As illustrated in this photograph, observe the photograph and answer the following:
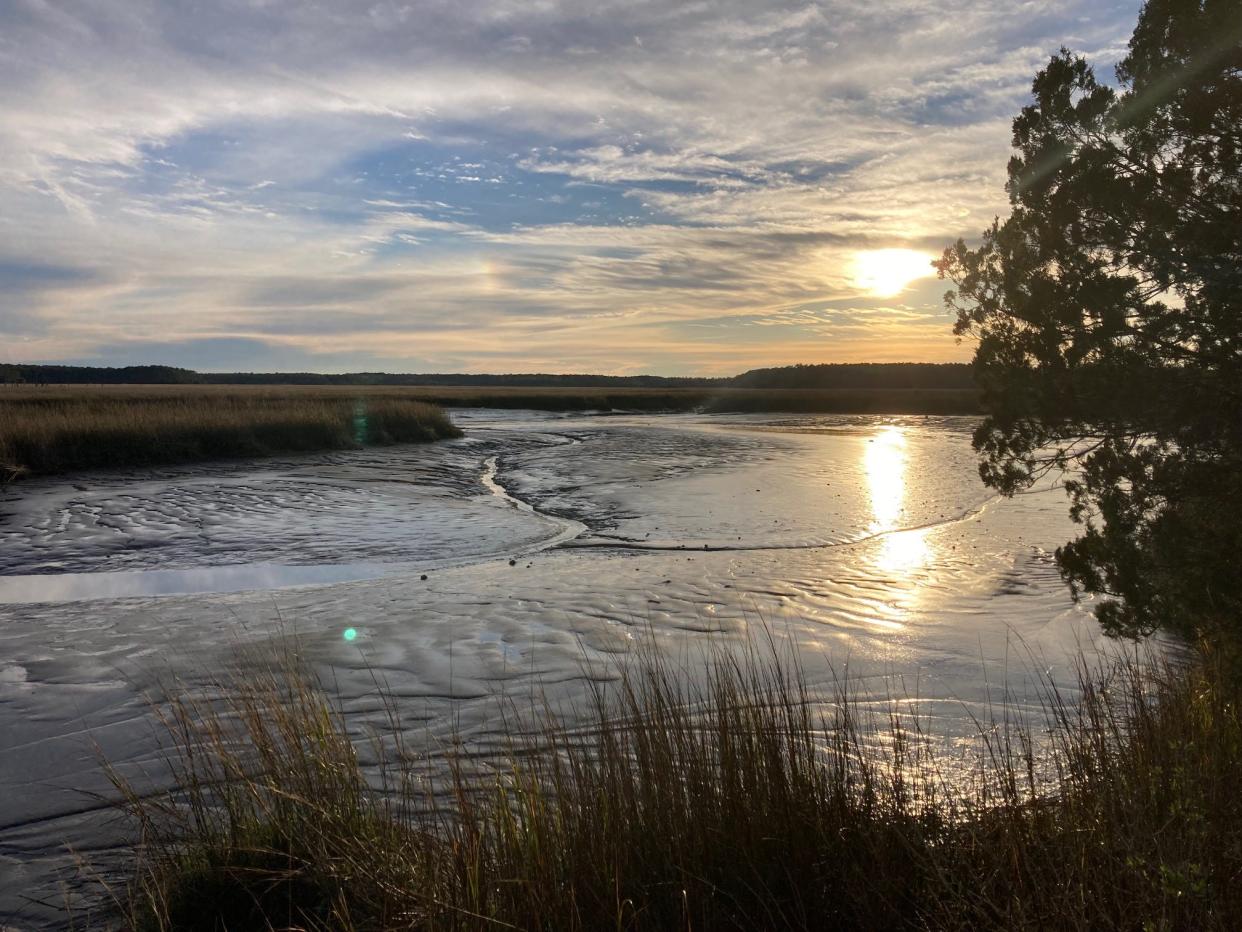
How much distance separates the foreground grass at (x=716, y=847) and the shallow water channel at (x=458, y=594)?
98 cm

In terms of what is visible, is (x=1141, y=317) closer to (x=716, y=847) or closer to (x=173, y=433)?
(x=716, y=847)

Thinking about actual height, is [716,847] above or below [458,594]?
above

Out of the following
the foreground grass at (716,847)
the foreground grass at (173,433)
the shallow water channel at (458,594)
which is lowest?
the shallow water channel at (458,594)

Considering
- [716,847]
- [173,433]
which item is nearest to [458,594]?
[716,847]

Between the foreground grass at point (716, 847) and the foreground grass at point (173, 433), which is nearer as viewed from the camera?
the foreground grass at point (716, 847)

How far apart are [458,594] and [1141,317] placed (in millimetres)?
7642

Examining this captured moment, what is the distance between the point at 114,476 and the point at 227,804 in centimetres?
2011

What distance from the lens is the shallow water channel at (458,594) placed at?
6314mm

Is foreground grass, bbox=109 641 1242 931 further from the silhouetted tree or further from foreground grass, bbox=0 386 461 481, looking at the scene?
foreground grass, bbox=0 386 461 481

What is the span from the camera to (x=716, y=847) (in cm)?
384

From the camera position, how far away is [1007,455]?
295 inches

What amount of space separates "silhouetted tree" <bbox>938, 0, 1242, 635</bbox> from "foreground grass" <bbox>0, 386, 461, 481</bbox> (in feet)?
71.9

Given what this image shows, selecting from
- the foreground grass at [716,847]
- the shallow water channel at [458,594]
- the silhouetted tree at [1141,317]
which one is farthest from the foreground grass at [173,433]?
the silhouetted tree at [1141,317]

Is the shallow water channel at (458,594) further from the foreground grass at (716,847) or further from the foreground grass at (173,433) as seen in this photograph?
the foreground grass at (173,433)
